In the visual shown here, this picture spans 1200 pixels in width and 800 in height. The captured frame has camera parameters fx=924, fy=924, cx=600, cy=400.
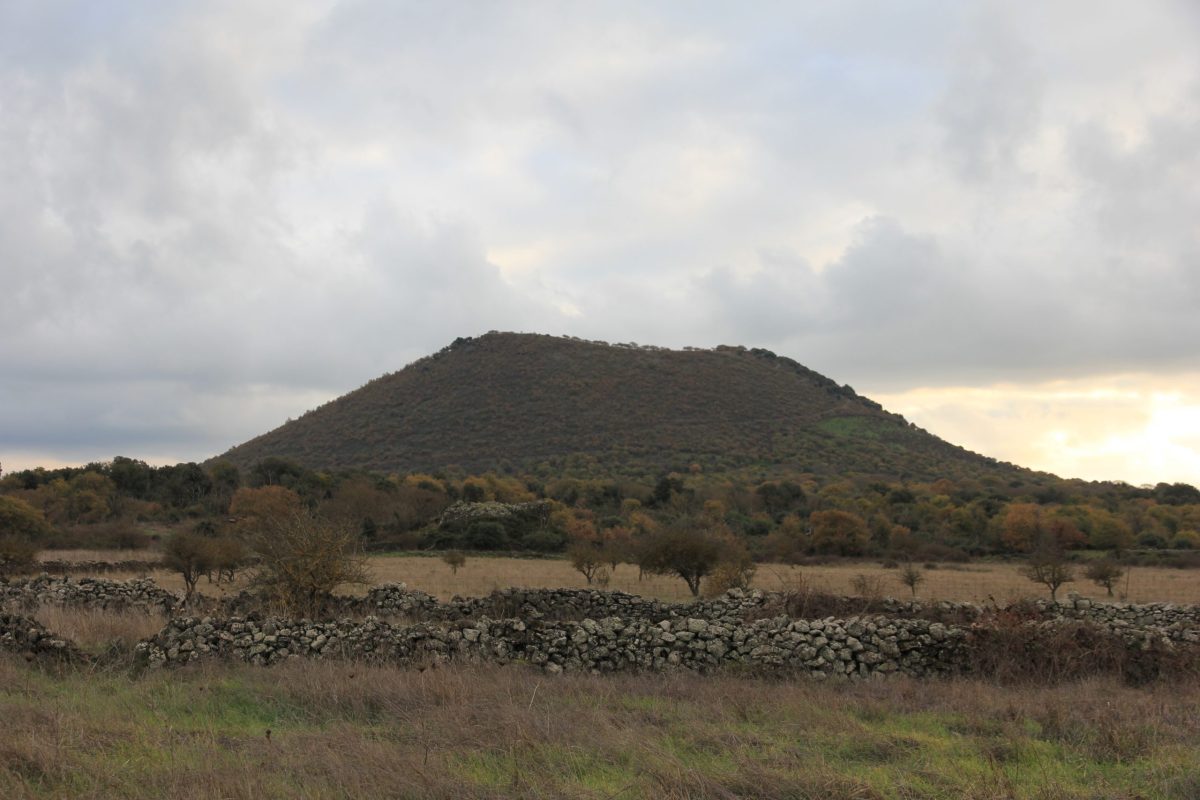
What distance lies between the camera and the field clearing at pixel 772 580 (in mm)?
30562

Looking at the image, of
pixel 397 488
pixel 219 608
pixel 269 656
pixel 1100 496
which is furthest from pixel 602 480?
pixel 269 656

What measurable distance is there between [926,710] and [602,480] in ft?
241

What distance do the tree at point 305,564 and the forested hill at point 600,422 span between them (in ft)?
234

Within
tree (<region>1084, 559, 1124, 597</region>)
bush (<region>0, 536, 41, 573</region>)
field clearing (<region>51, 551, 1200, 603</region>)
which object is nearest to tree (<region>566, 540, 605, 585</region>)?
field clearing (<region>51, 551, 1200, 603</region>)

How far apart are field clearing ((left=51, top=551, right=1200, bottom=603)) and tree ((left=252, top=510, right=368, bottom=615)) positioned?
6746mm

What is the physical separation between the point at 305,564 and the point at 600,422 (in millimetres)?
88579

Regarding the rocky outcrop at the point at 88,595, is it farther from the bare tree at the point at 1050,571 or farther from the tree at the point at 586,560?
the bare tree at the point at 1050,571

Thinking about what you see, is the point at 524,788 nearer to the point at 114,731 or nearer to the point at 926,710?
the point at 114,731

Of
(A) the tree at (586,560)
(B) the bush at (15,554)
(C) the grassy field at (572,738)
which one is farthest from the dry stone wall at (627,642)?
(B) the bush at (15,554)

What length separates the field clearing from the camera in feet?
100

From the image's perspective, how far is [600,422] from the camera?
355 ft

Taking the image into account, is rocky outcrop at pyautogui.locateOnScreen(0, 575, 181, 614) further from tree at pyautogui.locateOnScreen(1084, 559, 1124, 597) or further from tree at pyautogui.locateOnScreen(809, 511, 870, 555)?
tree at pyautogui.locateOnScreen(809, 511, 870, 555)

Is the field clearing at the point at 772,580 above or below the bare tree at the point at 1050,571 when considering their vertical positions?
below

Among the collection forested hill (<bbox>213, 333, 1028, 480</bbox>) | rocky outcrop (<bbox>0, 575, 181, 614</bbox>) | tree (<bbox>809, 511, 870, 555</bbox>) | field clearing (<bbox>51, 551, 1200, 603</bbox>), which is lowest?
field clearing (<bbox>51, 551, 1200, 603</bbox>)
